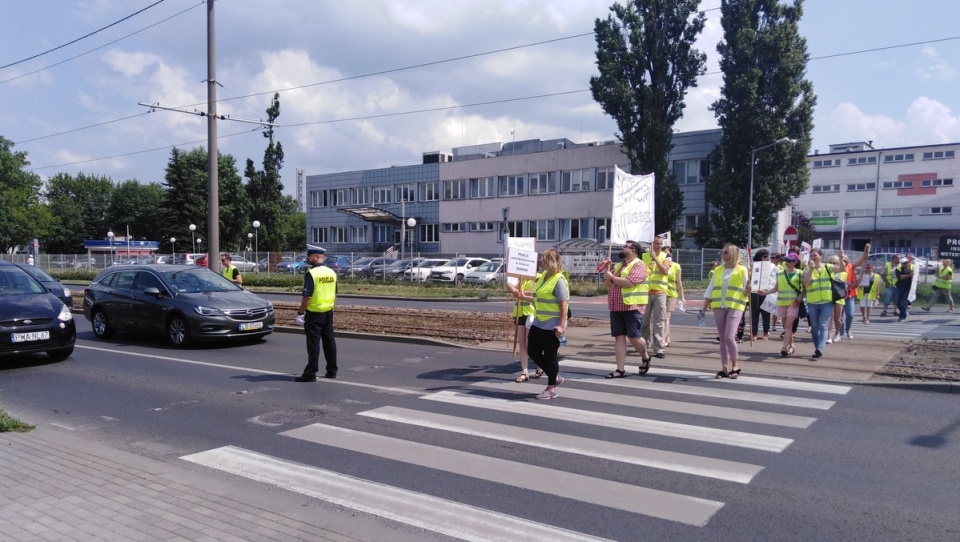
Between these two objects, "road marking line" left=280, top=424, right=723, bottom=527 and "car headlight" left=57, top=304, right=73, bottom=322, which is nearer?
"road marking line" left=280, top=424, right=723, bottom=527

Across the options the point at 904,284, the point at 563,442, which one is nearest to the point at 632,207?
the point at 563,442

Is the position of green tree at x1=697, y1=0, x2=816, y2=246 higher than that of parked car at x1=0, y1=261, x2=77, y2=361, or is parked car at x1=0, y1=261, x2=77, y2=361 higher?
green tree at x1=697, y1=0, x2=816, y2=246

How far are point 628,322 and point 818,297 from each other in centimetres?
373

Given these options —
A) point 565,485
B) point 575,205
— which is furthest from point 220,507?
point 575,205

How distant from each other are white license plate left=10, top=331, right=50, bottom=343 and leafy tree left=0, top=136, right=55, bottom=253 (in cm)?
7634

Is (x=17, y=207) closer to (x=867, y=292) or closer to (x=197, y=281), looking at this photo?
(x=197, y=281)

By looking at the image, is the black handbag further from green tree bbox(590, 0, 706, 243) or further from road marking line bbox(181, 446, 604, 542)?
green tree bbox(590, 0, 706, 243)

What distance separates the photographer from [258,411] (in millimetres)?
7613

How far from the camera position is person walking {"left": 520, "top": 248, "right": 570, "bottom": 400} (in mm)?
7941

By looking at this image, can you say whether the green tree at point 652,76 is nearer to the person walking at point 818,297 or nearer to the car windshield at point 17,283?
the person walking at point 818,297

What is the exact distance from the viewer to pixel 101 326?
14.2 m

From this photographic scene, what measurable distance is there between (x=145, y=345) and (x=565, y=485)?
10917 millimetres

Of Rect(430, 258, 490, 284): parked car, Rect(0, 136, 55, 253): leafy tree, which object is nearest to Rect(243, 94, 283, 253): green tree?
Rect(430, 258, 490, 284): parked car

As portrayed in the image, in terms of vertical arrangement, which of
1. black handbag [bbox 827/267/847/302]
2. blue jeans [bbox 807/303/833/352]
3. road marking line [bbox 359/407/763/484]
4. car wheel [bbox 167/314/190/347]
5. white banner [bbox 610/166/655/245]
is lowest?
road marking line [bbox 359/407/763/484]
